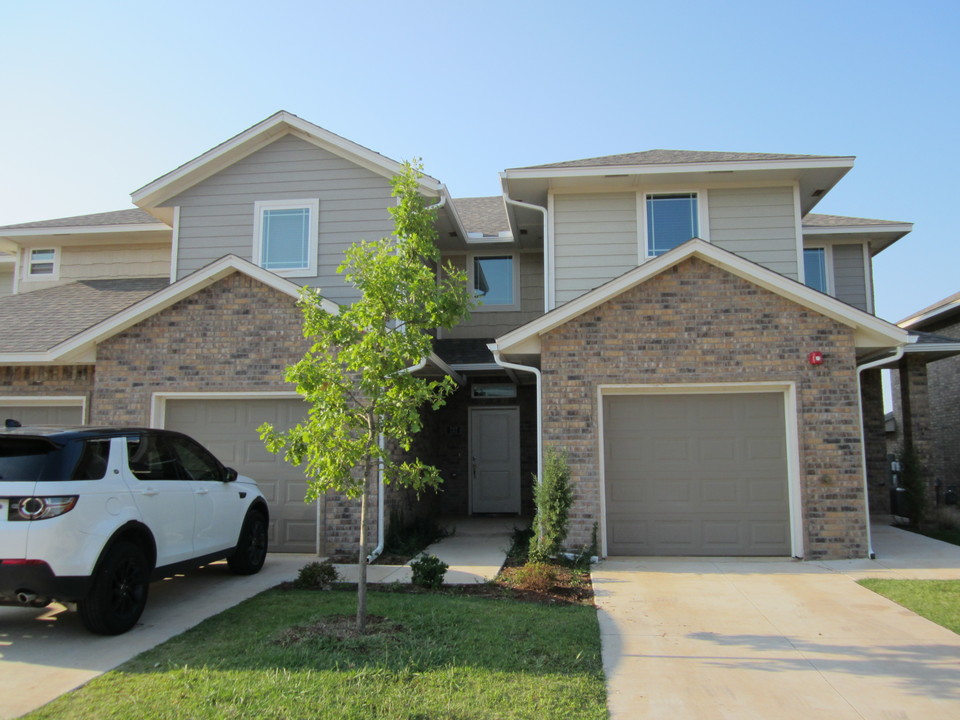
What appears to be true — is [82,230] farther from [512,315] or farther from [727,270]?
[727,270]

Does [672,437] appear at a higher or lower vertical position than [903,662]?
higher

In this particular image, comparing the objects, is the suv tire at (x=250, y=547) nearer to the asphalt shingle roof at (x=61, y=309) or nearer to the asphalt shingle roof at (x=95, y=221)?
the asphalt shingle roof at (x=61, y=309)

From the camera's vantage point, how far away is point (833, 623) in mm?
6539

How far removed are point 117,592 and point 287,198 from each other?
312 inches

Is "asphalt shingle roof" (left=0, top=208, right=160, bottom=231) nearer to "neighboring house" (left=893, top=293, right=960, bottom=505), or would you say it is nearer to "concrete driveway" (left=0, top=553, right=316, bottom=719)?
"concrete driveway" (left=0, top=553, right=316, bottom=719)

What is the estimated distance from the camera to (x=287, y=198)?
12484 millimetres

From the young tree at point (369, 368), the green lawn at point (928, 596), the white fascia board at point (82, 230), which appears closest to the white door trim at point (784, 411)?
the green lawn at point (928, 596)

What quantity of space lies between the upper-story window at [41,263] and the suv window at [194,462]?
953 centimetres

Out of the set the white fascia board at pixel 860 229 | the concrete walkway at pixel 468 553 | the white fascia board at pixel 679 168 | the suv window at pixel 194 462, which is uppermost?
the white fascia board at pixel 679 168

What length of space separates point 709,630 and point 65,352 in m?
9.02

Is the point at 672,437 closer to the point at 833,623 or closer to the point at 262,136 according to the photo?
the point at 833,623

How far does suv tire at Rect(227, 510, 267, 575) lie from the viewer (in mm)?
8438

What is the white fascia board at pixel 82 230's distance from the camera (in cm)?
1392

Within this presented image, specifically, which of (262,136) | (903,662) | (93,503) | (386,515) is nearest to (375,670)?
(93,503)
